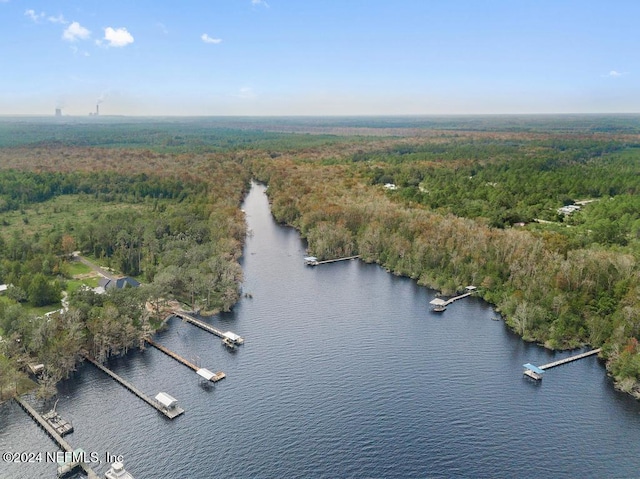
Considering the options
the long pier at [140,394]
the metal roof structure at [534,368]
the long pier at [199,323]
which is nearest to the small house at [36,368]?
the long pier at [140,394]

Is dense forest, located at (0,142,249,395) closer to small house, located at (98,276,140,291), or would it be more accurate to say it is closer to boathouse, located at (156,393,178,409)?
small house, located at (98,276,140,291)

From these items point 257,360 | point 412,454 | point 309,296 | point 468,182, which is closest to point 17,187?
point 309,296

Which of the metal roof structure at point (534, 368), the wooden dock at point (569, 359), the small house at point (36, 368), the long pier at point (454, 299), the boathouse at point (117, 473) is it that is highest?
the small house at point (36, 368)

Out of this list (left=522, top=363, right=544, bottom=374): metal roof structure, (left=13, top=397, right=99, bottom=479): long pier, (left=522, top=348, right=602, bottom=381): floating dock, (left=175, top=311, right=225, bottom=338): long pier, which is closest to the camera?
(left=13, top=397, right=99, bottom=479): long pier

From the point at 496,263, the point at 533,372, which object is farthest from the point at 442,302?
the point at 533,372

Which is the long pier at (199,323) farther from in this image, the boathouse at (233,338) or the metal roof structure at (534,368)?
the metal roof structure at (534,368)

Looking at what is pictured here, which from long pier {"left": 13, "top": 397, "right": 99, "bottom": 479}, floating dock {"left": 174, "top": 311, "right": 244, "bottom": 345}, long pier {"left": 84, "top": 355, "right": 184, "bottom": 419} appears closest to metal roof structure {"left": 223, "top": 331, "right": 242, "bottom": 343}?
floating dock {"left": 174, "top": 311, "right": 244, "bottom": 345}
